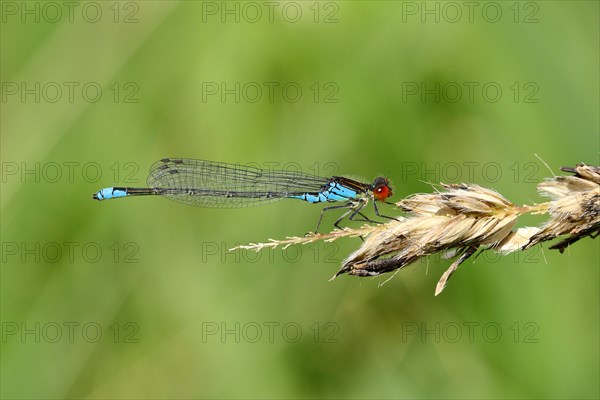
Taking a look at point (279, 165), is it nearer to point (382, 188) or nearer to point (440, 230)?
point (382, 188)

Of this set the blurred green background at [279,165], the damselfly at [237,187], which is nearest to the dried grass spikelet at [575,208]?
the blurred green background at [279,165]

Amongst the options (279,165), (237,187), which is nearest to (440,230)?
(279,165)

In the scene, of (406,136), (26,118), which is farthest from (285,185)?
(26,118)

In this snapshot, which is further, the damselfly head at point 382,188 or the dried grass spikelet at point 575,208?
the damselfly head at point 382,188

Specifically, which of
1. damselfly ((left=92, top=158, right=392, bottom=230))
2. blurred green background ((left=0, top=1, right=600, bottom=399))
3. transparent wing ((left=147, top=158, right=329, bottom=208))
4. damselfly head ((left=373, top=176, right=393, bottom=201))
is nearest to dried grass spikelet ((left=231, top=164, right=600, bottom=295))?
blurred green background ((left=0, top=1, right=600, bottom=399))

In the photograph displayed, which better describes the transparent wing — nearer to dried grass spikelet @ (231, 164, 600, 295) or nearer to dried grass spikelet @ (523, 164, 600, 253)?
dried grass spikelet @ (231, 164, 600, 295)

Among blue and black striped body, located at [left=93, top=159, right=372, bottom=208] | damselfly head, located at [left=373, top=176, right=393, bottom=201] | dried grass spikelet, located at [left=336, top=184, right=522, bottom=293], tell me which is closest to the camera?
dried grass spikelet, located at [left=336, top=184, right=522, bottom=293]

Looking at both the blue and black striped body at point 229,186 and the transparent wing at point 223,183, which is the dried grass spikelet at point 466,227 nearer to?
the blue and black striped body at point 229,186
